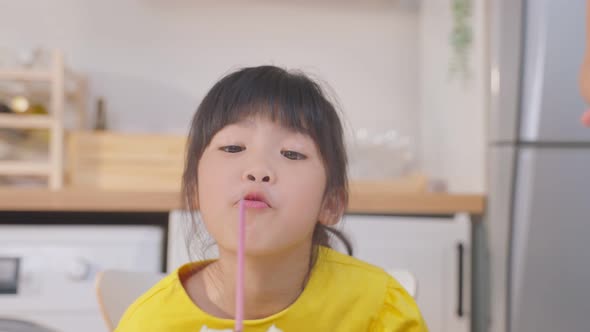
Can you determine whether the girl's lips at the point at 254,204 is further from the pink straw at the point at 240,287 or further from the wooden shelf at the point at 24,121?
the wooden shelf at the point at 24,121

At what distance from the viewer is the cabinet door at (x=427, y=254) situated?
1771mm

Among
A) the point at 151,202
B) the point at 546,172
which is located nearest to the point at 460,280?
the point at 546,172

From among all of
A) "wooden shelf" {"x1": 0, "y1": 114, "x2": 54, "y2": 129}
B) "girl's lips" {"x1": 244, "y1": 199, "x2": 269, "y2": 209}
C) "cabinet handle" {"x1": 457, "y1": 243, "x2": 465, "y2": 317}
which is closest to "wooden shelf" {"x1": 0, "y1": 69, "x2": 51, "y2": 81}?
"wooden shelf" {"x1": 0, "y1": 114, "x2": 54, "y2": 129}

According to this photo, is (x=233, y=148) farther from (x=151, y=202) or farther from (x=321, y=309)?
(x=151, y=202)

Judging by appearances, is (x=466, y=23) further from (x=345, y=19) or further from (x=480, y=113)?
(x=345, y=19)

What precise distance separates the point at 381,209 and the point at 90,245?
69 cm

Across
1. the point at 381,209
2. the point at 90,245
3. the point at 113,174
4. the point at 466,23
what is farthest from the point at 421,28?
the point at 90,245

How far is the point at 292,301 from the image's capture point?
0.86 metres

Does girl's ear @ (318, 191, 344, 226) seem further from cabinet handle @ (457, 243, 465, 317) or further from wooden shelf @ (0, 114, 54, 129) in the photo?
wooden shelf @ (0, 114, 54, 129)

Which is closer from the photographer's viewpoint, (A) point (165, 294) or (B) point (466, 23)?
(A) point (165, 294)

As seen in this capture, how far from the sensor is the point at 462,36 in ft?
6.41

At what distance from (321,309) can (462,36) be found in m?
1.29

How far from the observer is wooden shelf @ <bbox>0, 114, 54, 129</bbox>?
1.94 meters

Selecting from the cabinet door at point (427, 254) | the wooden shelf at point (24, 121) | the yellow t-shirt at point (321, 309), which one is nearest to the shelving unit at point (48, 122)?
the wooden shelf at point (24, 121)
